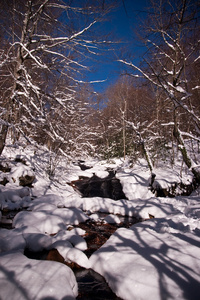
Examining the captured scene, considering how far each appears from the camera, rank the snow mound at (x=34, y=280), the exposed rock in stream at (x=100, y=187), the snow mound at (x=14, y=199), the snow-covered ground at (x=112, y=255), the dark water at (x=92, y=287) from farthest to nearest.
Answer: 1. the exposed rock in stream at (x=100, y=187)
2. the snow mound at (x=14, y=199)
3. the dark water at (x=92, y=287)
4. the snow-covered ground at (x=112, y=255)
5. the snow mound at (x=34, y=280)

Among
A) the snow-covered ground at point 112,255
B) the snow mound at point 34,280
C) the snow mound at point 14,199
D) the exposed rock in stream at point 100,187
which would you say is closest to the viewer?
the snow mound at point 34,280

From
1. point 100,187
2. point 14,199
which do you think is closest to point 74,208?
point 14,199

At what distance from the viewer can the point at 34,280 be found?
80.0 inches

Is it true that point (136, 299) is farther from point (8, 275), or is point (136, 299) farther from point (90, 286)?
point (8, 275)

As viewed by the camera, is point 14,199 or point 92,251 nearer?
point 92,251

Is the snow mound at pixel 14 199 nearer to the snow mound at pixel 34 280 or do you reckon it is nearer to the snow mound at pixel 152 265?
the snow mound at pixel 34 280

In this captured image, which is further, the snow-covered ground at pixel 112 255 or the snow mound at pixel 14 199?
the snow mound at pixel 14 199

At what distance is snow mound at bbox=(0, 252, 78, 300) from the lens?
1875 millimetres

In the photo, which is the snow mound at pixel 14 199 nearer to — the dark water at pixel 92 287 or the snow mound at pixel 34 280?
the snow mound at pixel 34 280

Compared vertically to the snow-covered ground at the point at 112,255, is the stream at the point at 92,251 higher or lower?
lower

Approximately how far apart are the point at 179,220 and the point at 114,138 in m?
15.1

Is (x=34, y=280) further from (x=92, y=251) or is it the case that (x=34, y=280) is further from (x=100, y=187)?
(x=100, y=187)

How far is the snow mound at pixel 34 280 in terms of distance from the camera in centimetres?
188

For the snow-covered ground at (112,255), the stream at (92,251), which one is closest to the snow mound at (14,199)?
the snow-covered ground at (112,255)
